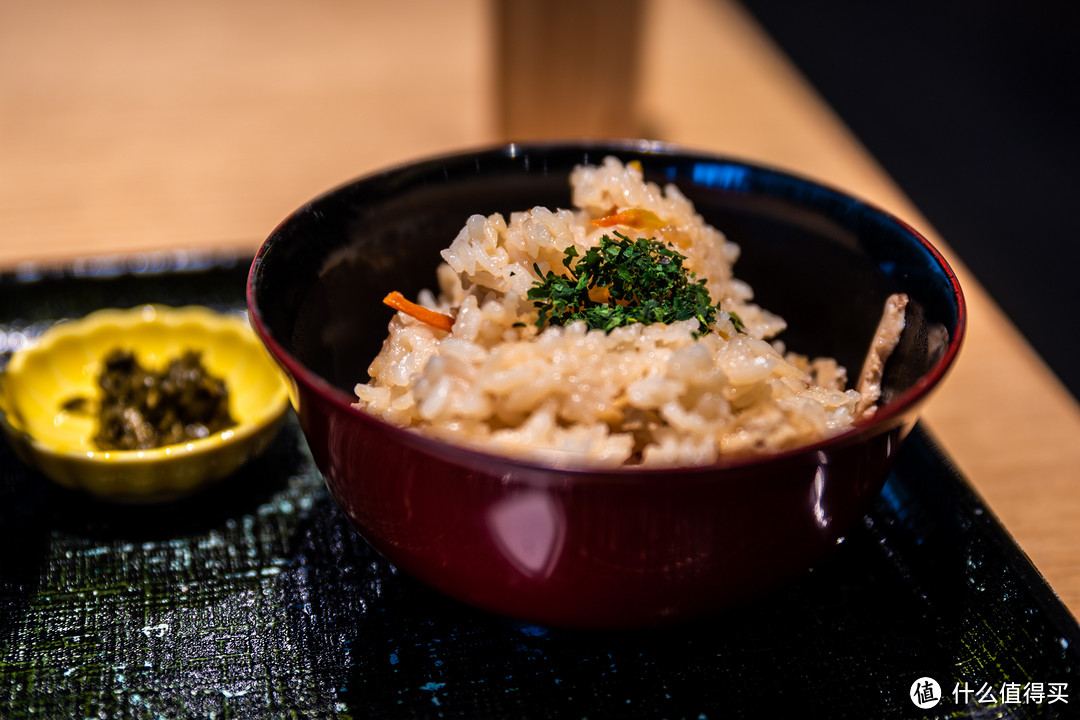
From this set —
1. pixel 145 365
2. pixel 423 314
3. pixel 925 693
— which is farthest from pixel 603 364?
pixel 145 365

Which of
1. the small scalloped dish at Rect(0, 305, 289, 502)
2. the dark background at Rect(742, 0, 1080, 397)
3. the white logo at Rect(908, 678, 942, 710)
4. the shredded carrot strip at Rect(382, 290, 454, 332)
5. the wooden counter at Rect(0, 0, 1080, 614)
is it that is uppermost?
the shredded carrot strip at Rect(382, 290, 454, 332)

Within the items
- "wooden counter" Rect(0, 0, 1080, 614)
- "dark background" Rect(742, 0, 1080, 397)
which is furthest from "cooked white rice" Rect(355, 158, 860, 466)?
"dark background" Rect(742, 0, 1080, 397)

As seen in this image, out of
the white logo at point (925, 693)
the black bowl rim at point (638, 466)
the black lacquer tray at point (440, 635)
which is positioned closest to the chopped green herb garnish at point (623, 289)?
the black bowl rim at point (638, 466)

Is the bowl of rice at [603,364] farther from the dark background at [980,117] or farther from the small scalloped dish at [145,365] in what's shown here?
the dark background at [980,117]

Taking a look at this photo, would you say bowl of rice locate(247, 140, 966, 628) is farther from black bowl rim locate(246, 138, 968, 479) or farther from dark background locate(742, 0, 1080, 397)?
dark background locate(742, 0, 1080, 397)

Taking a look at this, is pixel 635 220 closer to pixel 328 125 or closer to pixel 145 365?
pixel 145 365

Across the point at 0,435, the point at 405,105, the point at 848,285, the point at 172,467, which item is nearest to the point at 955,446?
the point at 848,285

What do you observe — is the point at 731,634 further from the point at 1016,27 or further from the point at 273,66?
the point at 1016,27
